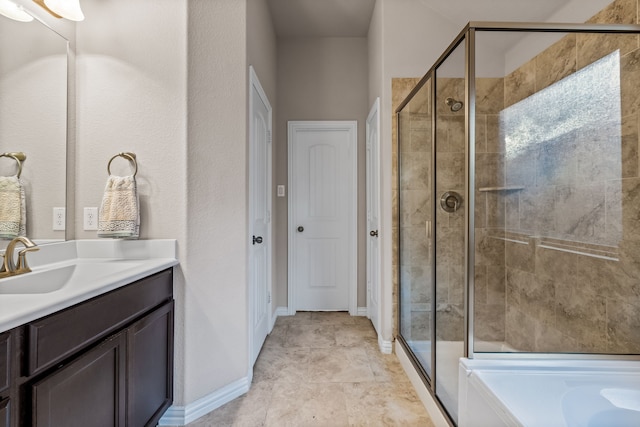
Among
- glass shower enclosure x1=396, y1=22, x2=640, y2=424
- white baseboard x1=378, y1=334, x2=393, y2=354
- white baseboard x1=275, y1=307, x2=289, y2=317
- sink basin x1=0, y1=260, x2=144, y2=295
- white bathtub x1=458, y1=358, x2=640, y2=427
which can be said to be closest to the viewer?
white bathtub x1=458, y1=358, x2=640, y2=427

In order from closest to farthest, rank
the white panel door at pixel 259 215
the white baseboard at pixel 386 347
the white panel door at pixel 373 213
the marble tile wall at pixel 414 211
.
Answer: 1. the marble tile wall at pixel 414 211
2. the white panel door at pixel 259 215
3. the white baseboard at pixel 386 347
4. the white panel door at pixel 373 213

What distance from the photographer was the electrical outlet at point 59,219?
1.54m

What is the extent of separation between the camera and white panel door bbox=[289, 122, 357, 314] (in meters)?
3.22

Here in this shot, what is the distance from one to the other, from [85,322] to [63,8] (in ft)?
4.95

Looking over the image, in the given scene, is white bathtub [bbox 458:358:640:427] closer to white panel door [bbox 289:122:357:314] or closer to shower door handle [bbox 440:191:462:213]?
shower door handle [bbox 440:191:462:213]

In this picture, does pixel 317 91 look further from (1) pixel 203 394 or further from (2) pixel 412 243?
(1) pixel 203 394

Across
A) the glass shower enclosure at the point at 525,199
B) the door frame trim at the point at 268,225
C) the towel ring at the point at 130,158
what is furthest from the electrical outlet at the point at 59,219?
the glass shower enclosure at the point at 525,199

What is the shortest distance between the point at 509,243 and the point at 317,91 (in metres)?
2.34

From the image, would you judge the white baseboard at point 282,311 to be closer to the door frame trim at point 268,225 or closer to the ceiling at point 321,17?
the door frame trim at point 268,225

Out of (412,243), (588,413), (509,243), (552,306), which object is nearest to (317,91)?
(412,243)

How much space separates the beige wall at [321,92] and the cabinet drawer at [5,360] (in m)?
2.46

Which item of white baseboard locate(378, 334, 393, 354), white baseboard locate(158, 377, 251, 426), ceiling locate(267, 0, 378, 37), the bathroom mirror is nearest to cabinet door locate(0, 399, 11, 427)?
the bathroom mirror

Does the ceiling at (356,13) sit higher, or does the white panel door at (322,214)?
the ceiling at (356,13)

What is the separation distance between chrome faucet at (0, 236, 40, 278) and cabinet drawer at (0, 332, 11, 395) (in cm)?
55
